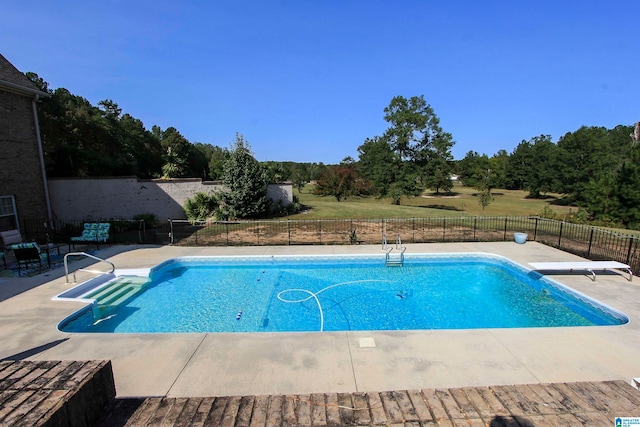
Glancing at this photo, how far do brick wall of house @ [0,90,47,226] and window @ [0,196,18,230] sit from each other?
165mm

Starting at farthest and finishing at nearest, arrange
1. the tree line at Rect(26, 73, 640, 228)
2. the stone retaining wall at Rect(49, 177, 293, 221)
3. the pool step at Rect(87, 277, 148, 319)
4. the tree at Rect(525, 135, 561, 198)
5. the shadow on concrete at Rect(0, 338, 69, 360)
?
the tree at Rect(525, 135, 561, 198) < the tree line at Rect(26, 73, 640, 228) < the stone retaining wall at Rect(49, 177, 293, 221) < the pool step at Rect(87, 277, 148, 319) < the shadow on concrete at Rect(0, 338, 69, 360)

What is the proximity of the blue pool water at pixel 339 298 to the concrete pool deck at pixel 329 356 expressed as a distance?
1236 millimetres

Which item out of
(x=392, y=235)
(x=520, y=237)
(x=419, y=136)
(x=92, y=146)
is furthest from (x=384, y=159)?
(x=92, y=146)

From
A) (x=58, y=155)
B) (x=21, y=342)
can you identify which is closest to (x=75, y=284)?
(x=21, y=342)

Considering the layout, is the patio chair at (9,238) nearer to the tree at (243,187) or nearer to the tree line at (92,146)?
the tree line at (92,146)

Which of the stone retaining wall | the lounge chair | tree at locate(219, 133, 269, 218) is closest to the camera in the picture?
the lounge chair

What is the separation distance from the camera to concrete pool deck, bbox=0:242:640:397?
4.31 metres

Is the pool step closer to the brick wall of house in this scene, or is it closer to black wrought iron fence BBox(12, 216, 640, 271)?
black wrought iron fence BBox(12, 216, 640, 271)

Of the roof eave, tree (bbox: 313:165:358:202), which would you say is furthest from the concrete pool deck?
tree (bbox: 313:165:358:202)

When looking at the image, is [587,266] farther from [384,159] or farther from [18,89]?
[384,159]

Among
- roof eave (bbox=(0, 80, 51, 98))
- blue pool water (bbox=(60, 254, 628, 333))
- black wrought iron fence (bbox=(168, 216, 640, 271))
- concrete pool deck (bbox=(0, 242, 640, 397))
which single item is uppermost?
roof eave (bbox=(0, 80, 51, 98))

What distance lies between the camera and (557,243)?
1229cm

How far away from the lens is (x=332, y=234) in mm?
14367

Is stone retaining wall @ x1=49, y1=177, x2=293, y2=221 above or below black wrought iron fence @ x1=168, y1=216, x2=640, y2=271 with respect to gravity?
above
